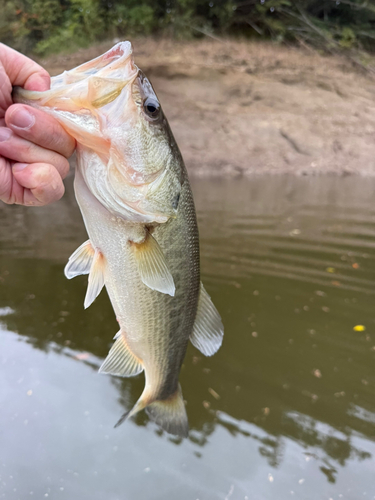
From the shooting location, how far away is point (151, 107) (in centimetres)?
122

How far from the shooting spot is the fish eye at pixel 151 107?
3.94 ft

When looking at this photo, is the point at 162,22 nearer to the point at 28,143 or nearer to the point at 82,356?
the point at 82,356

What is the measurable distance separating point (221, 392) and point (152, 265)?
83.5 inches

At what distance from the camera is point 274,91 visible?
13.1 m

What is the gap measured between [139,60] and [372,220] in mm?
9206

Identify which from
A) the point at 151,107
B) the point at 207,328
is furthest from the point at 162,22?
the point at 207,328

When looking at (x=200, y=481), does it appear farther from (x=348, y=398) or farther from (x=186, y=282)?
(x=186, y=282)

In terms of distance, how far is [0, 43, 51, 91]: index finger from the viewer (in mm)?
1312

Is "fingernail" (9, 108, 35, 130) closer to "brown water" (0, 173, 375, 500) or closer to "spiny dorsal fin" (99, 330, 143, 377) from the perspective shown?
"spiny dorsal fin" (99, 330, 143, 377)

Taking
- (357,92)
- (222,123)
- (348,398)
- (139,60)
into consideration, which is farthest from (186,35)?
(348,398)

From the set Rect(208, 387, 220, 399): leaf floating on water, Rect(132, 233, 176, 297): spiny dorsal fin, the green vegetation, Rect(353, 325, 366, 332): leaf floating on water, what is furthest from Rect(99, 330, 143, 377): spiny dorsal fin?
the green vegetation

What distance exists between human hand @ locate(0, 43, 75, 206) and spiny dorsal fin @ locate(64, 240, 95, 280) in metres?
0.21

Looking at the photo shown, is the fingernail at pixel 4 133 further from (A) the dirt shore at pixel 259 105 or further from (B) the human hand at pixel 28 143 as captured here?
(A) the dirt shore at pixel 259 105

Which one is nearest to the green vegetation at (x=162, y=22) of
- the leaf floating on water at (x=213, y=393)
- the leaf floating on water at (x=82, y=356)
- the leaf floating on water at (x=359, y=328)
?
the leaf floating on water at (x=359, y=328)
